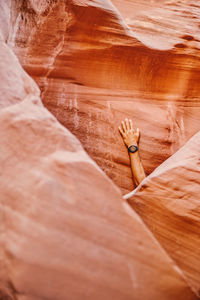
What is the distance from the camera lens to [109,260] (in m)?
1.65

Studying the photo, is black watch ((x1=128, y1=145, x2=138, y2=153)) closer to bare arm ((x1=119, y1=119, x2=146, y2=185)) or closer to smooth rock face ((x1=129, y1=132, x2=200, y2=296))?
bare arm ((x1=119, y1=119, x2=146, y2=185))

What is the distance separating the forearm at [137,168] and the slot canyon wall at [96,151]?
0.29 feet

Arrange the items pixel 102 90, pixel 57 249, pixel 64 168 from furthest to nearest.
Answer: pixel 102 90 → pixel 64 168 → pixel 57 249

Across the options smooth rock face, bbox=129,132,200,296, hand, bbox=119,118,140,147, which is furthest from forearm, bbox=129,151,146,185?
smooth rock face, bbox=129,132,200,296

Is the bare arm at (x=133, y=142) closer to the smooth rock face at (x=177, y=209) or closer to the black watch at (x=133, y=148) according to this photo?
the black watch at (x=133, y=148)

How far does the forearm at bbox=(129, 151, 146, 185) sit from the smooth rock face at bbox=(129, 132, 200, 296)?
409 mm

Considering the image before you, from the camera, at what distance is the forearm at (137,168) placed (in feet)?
9.57

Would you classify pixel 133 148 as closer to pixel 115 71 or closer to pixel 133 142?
pixel 133 142

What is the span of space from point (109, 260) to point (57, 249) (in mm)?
364

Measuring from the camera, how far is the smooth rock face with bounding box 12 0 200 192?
291cm

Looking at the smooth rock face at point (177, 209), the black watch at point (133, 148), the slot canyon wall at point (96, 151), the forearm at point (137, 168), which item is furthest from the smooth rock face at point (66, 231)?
the black watch at point (133, 148)

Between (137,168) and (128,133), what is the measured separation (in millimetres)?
464

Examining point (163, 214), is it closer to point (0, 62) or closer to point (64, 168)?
point (64, 168)

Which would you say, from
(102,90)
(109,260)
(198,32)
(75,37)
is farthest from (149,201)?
(198,32)
